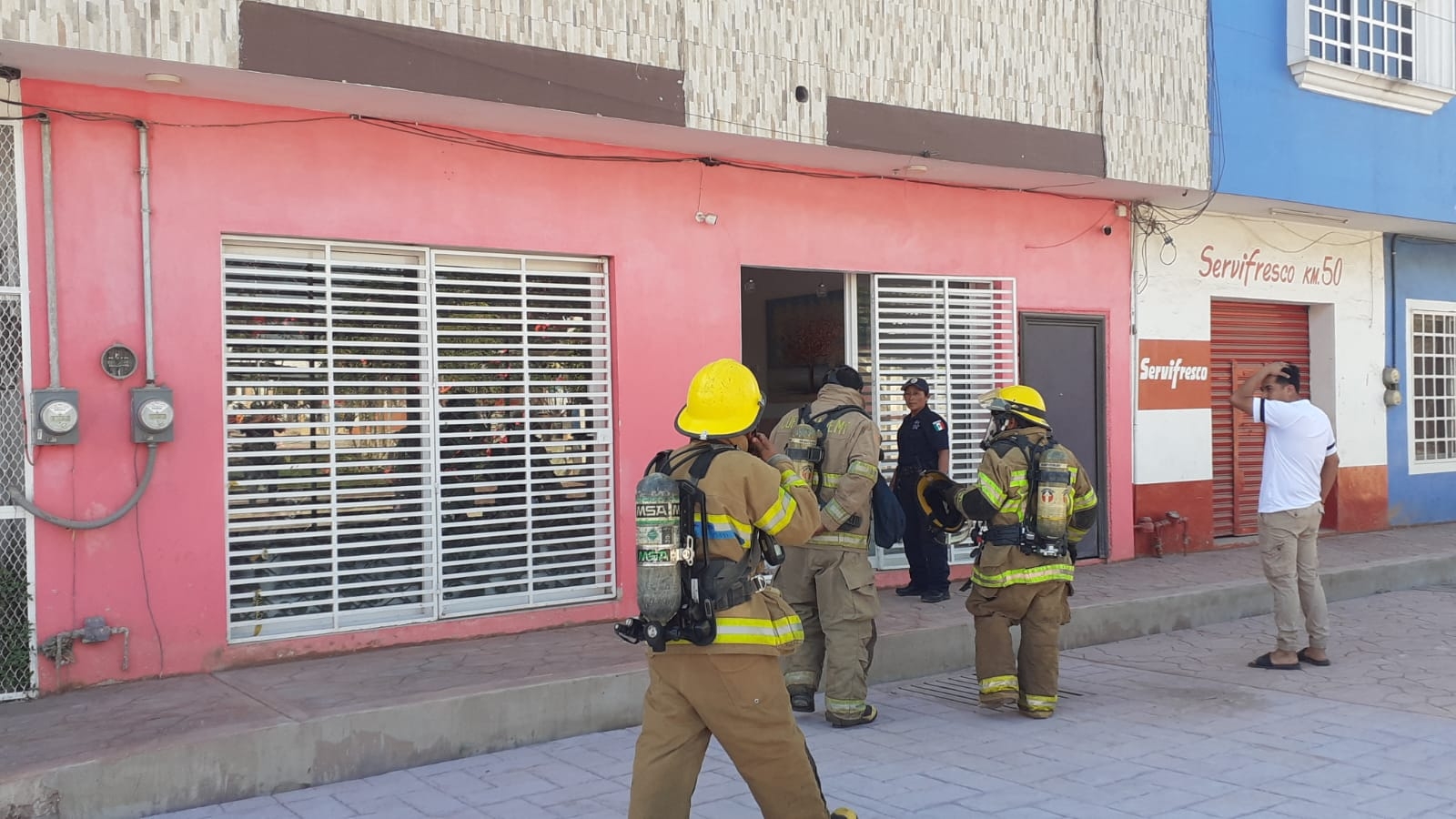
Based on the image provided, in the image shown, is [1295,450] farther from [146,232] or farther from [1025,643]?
[146,232]

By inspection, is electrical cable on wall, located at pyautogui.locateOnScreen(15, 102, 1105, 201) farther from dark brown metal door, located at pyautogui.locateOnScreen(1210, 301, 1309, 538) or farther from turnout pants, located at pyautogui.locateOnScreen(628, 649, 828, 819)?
turnout pants, located at pyautogui.locateOnScreen(628, 649, 828, 819)

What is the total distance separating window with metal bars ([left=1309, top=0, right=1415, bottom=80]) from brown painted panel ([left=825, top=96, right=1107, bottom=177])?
3680mm

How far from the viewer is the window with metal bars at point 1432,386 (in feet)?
49.4

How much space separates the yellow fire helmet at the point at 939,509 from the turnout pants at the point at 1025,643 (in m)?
0.49

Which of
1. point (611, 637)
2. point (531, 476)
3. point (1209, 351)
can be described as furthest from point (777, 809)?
point (1209, 351)

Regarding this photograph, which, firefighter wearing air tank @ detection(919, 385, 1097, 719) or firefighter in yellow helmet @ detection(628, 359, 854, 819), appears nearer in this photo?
firefighter in yellow helmet @ detection(628, 359, 854, 819)

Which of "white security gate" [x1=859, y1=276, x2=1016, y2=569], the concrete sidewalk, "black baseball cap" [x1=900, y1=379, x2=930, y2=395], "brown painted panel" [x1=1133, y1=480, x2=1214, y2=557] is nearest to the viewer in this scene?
the concrete sidewalk

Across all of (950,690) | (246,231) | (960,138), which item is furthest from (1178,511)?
(246,231)

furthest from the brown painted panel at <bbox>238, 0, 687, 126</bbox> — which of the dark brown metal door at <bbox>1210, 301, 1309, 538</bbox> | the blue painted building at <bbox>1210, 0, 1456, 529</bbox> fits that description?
the dark brown metal door at <bbox>1210, 301, 1309, 538</bbox>

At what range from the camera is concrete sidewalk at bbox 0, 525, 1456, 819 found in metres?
Result: 5.45

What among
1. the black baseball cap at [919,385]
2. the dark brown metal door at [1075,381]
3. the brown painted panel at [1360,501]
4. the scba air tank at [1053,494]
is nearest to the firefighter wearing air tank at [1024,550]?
the scba air tank at [1053,494]

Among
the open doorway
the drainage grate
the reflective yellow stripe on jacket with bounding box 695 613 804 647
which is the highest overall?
the open doorway

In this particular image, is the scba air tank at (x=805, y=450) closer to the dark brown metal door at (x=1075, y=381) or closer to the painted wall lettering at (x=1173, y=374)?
the dark brown metal door at (x=1075, y=381)

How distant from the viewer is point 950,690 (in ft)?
25.9
